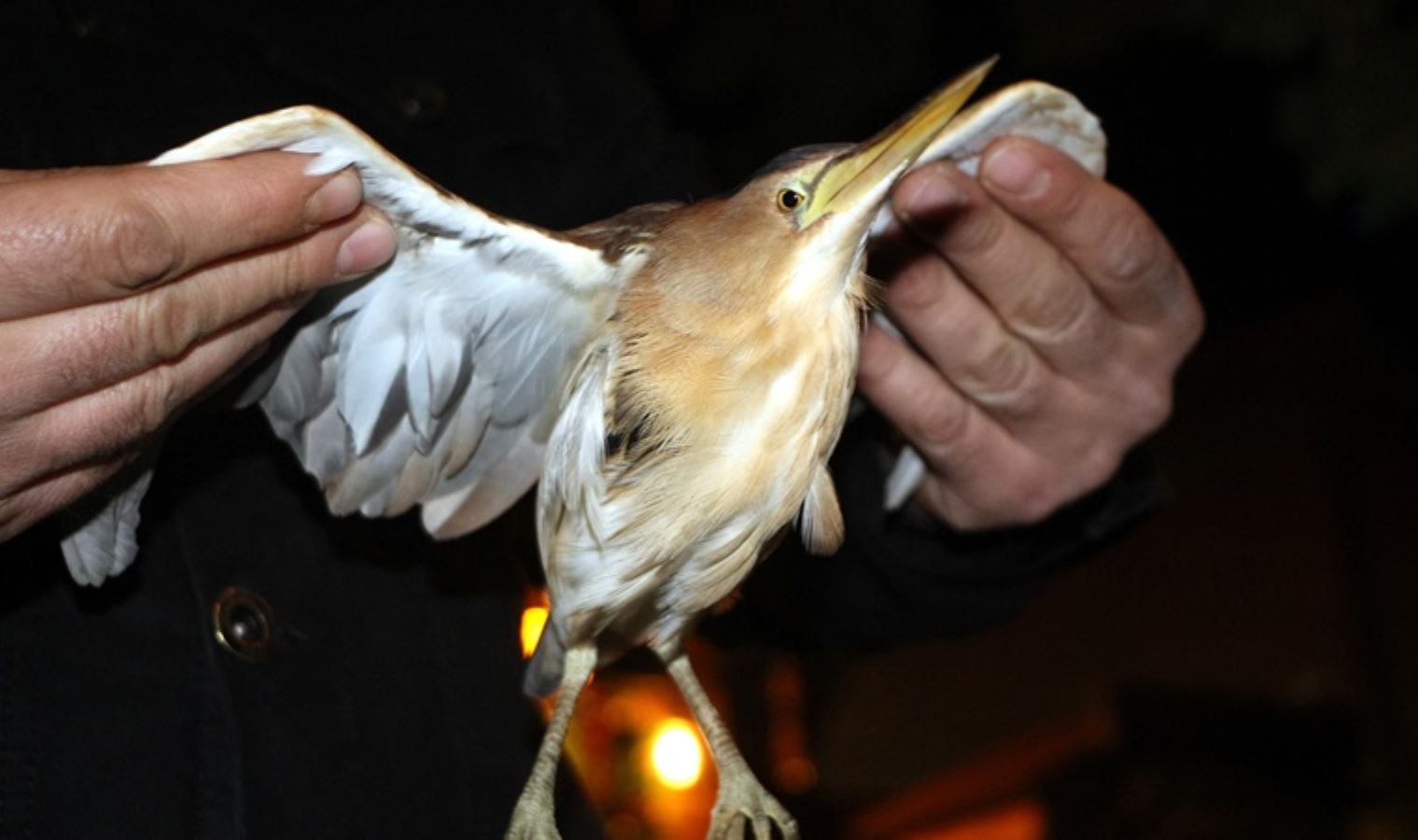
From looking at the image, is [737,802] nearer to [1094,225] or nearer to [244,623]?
[244,623]

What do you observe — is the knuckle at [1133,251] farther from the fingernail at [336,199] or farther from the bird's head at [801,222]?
the fingernail at [336,199]

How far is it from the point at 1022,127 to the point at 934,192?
0.12m

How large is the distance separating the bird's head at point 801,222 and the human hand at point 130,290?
1.12ft

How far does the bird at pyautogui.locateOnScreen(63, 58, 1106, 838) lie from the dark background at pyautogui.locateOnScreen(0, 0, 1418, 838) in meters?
0.32

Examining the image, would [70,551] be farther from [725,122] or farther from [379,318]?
[725,122]

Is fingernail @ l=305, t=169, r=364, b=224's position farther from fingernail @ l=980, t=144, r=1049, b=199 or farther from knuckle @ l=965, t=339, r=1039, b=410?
knuckle @ l=965, t=339, r=1039, b=410

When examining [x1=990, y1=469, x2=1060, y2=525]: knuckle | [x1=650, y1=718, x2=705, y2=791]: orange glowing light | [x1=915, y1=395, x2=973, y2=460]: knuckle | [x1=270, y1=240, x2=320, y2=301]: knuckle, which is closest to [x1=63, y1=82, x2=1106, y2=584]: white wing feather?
[x1=270, y1=240, x2=320, y2=301]: knuckle

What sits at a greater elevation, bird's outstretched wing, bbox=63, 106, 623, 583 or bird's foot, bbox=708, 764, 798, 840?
bird's outstretched wing, bbox=63, 106, 623, 583

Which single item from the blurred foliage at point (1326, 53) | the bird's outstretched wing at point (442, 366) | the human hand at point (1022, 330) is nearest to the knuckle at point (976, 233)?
the human hand at point (1022, 330)

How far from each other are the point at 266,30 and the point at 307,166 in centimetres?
50

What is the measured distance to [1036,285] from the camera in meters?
1.60

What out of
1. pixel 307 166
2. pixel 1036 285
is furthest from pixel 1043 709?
pixel 307 166

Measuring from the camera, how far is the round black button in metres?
1.31

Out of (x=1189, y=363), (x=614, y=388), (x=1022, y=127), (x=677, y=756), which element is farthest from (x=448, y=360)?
(x=1189, y=363)
